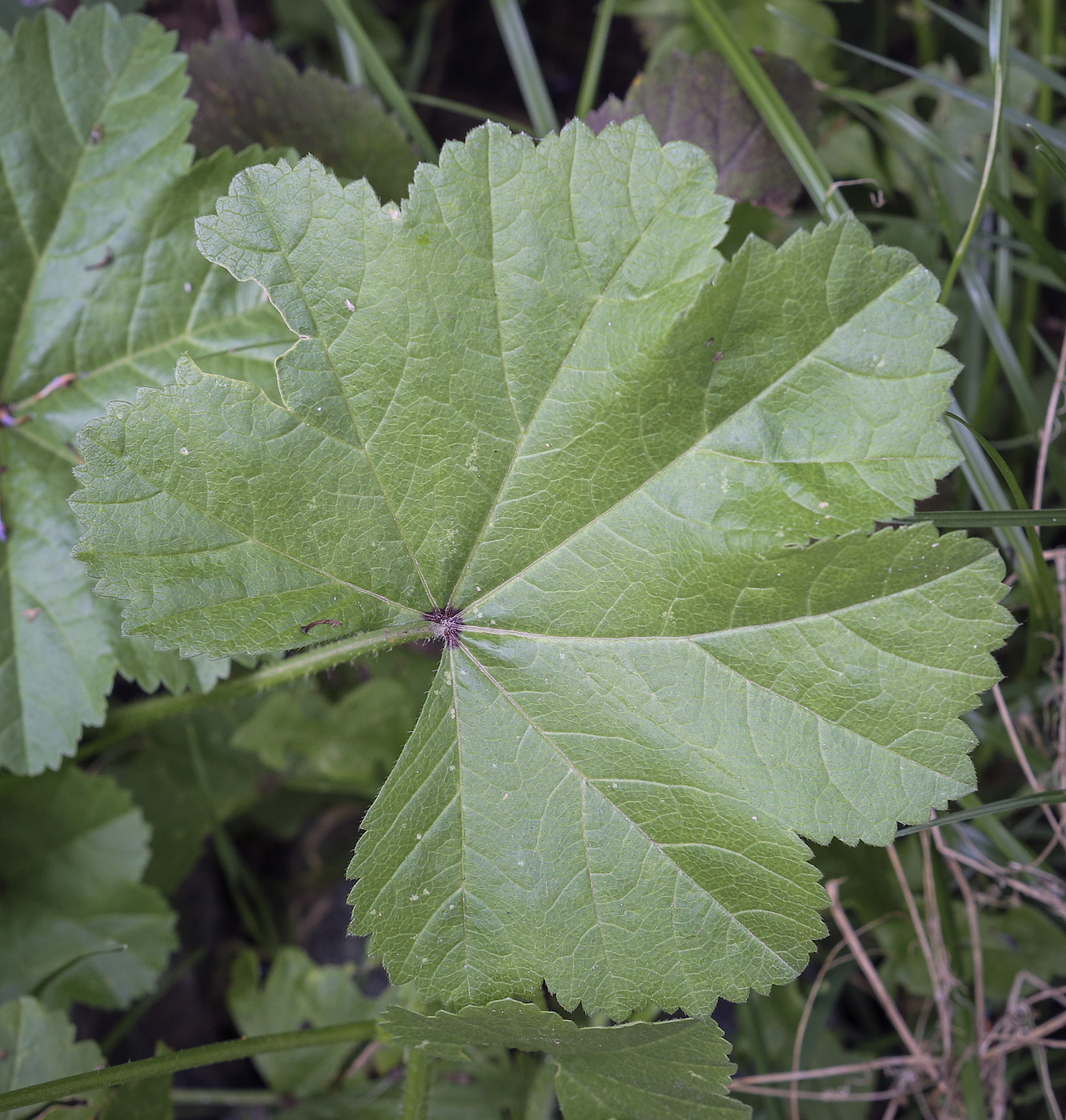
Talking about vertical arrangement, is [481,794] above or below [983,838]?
above

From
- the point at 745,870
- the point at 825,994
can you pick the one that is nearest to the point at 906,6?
the point at 745,870

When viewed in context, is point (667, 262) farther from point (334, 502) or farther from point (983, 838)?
point (983, 838)

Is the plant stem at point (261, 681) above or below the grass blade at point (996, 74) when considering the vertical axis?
below

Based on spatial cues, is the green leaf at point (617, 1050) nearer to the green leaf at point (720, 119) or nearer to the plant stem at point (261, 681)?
the plant stem at point (261, 681)

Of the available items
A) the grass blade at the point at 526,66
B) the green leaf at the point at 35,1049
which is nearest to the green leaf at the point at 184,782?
the green leaf at the point at 35,1049

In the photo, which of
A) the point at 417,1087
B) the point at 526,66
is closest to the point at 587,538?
the point at 417,1087

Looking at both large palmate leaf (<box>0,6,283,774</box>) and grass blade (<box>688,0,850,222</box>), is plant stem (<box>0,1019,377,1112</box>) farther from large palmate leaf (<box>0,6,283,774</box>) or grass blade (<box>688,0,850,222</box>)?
grass blade (<box>688,0,850,222</box>)
